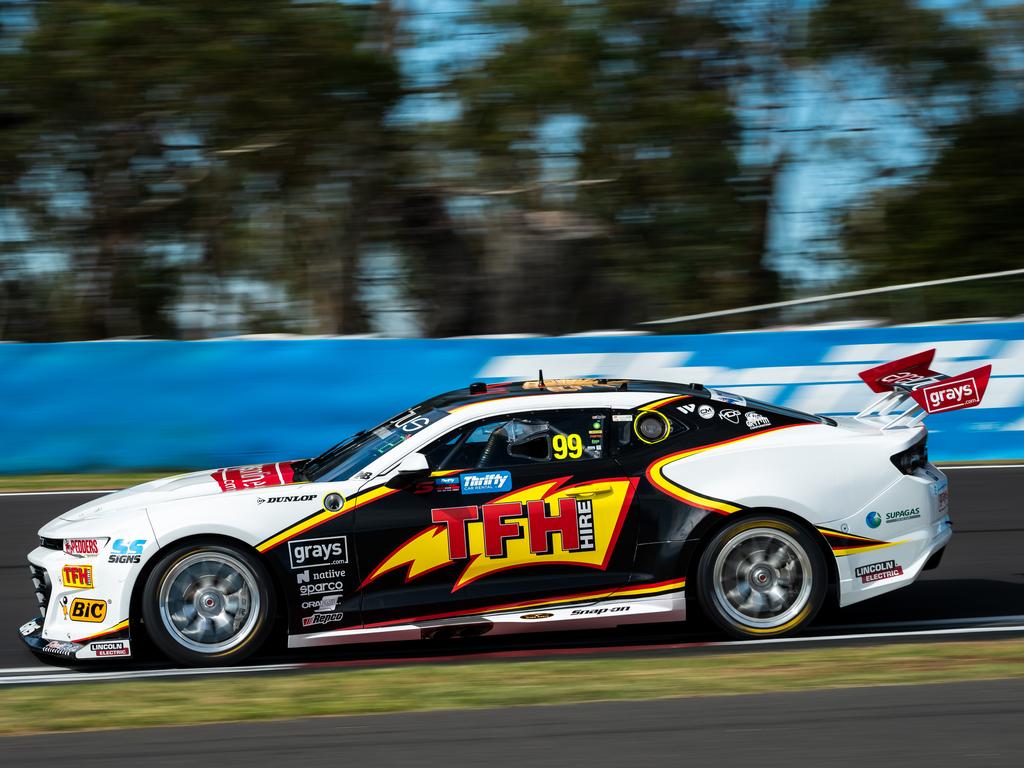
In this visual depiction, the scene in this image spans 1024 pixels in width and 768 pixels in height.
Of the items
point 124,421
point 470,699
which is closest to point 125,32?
point 124,421

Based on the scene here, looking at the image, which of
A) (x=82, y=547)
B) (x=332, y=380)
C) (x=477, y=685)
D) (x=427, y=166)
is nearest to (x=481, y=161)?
(x=427, y=166)

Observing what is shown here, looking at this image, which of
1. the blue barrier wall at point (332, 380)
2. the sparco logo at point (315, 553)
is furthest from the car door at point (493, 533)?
the blue barrier wall at point (332, 380)

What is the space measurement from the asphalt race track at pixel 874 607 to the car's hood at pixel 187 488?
886 millimetres

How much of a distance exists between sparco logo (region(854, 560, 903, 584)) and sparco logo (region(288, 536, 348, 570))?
107 inches

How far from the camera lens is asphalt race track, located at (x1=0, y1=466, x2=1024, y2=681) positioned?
21.7 feet

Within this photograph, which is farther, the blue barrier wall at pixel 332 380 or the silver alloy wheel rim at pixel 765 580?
the blue barrier wall at pixel 332 380

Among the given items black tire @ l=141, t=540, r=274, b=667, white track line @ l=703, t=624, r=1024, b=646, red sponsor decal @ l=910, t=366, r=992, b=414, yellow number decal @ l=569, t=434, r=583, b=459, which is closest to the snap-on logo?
yellow number decal @ l=569, t=434, r=583, b=459

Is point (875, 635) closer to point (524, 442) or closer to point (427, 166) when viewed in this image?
point (524, 442)

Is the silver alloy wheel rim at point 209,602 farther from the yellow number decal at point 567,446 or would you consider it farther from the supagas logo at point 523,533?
the yellow number decal at point 567,446

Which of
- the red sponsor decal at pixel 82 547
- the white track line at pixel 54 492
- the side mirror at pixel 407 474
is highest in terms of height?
the side mirror at pixel 407 474

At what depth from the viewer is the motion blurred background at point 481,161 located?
1845cm

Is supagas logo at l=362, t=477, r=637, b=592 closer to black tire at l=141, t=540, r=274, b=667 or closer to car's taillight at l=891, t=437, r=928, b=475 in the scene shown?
black tire at l=141, t=540, r=274, b=667

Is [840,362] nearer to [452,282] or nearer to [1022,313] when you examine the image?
[1022,313]

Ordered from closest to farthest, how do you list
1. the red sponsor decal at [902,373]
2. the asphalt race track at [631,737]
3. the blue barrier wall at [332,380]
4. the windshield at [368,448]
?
the asphalt race track at [631,737], the windshield at [368,448], the red sponsor decal at [902,373], the blue barrier wall at [332,380]
